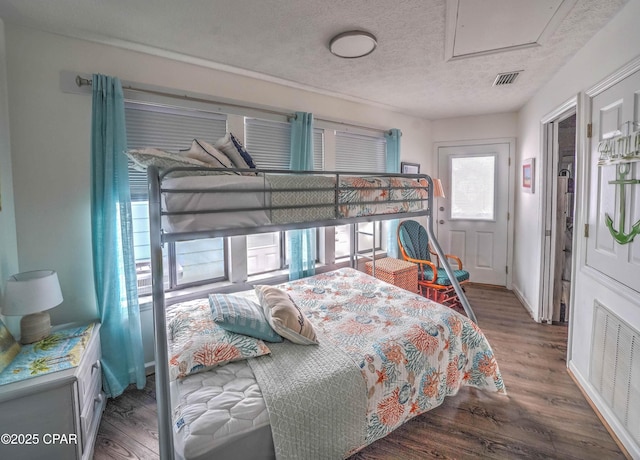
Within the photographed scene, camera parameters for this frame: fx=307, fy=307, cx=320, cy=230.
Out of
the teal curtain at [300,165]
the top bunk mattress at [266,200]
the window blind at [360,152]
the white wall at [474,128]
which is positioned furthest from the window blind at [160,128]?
the white wall at [474,128]

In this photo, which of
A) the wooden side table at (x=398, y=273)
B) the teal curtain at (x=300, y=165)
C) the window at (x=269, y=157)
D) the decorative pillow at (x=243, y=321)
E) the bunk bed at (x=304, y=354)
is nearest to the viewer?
the bunk bed at (x=304, y=354)

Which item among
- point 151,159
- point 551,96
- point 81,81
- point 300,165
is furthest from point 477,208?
point 81,81

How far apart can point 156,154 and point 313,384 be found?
51.5 inches

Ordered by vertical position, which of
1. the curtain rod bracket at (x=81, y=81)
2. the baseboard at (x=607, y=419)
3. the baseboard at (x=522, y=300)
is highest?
the curtain rod bracket at (x=81, y=81)

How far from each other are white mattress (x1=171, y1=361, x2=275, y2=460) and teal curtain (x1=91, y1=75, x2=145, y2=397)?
1.07 m

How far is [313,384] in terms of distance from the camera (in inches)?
54.9

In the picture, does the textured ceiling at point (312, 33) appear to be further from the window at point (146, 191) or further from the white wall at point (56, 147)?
the window at point (146, 191)

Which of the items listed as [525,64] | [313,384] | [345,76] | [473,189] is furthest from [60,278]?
[473,189]

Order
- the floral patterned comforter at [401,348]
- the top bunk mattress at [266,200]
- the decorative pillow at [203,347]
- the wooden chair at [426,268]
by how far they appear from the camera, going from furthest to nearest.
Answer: the wooden chair at [426,268] < the floral patterned comforter at [401,348] < the decorative pillow at [203,347] < the top bunk mattress at [266,200]

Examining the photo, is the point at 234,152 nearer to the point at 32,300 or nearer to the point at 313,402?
the point at 32,300

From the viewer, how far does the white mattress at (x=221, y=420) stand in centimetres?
115

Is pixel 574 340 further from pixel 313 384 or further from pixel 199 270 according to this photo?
pixel 199 270

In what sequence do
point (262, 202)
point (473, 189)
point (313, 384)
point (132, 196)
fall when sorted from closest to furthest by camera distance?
point (313, 384) < point (262, 202) < point (132, 196) < point (473, 189)

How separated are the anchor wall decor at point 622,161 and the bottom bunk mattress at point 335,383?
1.01 meters
